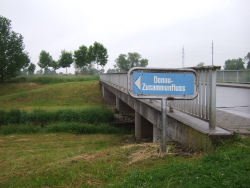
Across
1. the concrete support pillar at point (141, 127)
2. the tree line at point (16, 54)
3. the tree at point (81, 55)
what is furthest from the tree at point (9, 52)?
the concrete support pillar at point (141, 127)

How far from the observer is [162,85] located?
4680 millimetres

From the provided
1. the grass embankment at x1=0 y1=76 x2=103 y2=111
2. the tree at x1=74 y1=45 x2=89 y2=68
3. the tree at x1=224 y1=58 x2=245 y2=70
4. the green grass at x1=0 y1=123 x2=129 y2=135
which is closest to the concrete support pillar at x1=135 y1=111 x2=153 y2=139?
the green grass at x1=0 y1=123 x2=129 y2=135

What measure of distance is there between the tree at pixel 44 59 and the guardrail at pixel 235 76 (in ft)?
150

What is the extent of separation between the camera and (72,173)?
4.30 meters

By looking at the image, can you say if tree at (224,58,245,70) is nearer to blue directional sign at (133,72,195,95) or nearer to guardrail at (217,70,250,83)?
guardrail at (217,70,250,83)

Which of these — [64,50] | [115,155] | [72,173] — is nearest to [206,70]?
[115,155]

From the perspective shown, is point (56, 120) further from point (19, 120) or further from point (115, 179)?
point (115, 179)

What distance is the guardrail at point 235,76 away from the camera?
77.9ft

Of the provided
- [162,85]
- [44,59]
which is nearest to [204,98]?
[162,85]

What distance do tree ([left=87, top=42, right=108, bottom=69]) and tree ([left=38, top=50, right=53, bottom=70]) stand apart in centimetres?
1446

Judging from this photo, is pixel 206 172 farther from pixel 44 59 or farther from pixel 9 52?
pixel 44 59

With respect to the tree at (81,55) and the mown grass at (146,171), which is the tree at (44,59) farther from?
the mown grass at (146,171)

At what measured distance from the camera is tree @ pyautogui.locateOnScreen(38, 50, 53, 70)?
62969 millimetres

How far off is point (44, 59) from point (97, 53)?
16.5 metres
